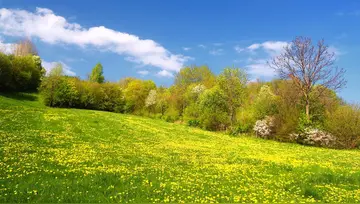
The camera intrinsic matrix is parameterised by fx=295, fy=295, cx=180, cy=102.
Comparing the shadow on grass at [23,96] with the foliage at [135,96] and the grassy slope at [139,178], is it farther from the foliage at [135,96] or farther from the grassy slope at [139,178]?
the grassy slope at [139,178]

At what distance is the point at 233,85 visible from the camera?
65.1 metres

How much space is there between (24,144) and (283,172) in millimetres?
17167

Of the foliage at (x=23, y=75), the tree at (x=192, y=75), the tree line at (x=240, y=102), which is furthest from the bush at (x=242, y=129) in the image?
the foliage at (x=23, y=75)

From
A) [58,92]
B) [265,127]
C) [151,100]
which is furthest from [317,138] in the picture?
[58,92]

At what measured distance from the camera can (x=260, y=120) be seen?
175ft

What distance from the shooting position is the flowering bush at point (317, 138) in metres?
44.8

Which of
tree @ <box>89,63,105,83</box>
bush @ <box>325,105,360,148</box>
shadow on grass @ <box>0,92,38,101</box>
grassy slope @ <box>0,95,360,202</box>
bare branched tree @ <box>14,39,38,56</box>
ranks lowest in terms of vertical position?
grassy slope @ <box>0,95,360,202</box>

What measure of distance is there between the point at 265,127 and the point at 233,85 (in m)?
16.1

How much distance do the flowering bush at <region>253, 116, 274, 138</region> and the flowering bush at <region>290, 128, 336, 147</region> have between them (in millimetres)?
5103

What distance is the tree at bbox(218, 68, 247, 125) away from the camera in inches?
2516

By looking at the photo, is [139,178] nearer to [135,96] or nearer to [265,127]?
[265,127]

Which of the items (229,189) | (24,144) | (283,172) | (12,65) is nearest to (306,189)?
(229,189)

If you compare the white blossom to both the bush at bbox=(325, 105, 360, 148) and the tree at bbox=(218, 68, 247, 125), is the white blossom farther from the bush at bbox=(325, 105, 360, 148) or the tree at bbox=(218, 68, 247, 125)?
the bush at bbox=(325, 105, 360, 148)

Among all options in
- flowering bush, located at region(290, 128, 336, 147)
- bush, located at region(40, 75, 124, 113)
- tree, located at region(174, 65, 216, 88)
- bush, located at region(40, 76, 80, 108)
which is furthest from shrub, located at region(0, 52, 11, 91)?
flowering bush, located at region(290, 128, 336, 147)
